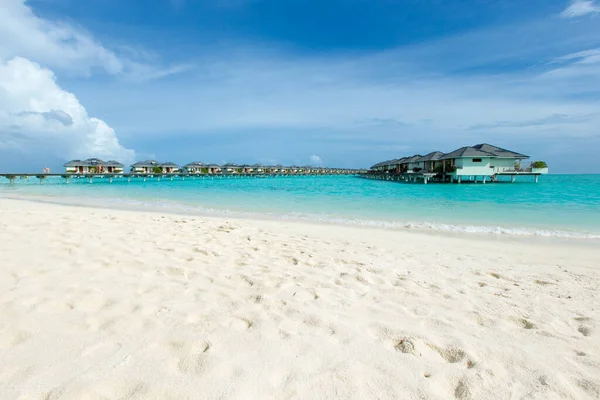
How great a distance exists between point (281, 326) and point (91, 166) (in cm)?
7152

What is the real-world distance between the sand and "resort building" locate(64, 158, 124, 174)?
67175mm

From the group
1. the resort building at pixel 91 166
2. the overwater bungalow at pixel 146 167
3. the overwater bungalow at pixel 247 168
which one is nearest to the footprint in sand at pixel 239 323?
the resort building at pixel 91 166

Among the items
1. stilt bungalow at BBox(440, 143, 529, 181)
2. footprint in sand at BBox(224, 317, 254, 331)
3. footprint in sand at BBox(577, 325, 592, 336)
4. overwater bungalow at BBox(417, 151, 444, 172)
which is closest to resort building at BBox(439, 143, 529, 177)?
stilt bungalow at BBox(440, 143, 529, 181)

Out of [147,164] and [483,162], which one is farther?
[147,164]

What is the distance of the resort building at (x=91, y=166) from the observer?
2380 inches

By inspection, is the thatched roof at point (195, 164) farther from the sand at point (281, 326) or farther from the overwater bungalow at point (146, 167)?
the sand at point (281, 326)

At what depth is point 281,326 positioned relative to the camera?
2334 millimetres

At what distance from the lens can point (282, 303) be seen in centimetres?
275

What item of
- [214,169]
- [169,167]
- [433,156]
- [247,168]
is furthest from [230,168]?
[433,156]

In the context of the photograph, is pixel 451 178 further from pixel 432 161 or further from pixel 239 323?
pixel 239 323

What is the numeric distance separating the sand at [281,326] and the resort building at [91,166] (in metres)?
67.2

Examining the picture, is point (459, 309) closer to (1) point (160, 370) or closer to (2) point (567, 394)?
(2) point (567, 394)

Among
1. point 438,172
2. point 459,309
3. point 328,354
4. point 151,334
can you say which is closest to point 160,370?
point 151,334

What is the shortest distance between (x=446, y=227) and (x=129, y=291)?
26.4 ft
